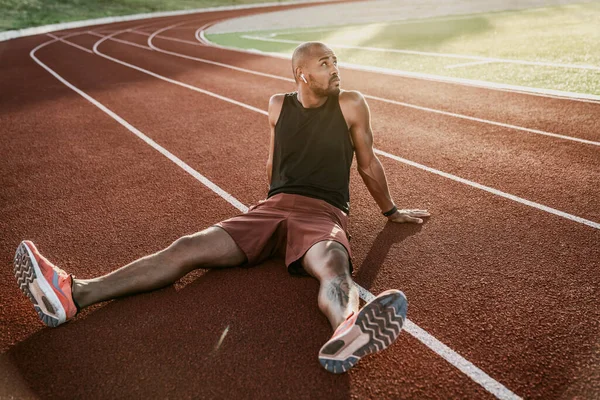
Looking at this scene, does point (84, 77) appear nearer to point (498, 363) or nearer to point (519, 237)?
point (519, 237)

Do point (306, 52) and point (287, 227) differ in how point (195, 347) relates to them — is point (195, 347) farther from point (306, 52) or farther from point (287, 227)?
point (306, 52)

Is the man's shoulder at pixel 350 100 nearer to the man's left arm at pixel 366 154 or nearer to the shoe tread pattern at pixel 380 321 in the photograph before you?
the man's left arm at pixel 366 154

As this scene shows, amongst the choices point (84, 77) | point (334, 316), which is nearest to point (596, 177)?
point (334, 316)

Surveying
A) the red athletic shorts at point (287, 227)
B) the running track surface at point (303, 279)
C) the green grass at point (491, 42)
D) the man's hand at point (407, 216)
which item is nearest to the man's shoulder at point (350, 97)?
the red athletic shorts at point (287, 227)

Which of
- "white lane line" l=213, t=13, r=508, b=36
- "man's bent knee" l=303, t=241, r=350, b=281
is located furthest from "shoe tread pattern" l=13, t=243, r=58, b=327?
"white lane line" l=213, t=13, r=508, b=36

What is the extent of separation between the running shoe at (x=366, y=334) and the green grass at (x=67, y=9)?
110ft

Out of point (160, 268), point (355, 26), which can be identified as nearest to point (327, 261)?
point (160, 268)

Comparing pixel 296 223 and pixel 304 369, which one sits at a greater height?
pixel 296 223

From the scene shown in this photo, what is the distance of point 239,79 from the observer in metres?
12.0

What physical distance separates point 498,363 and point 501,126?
17.3 feet

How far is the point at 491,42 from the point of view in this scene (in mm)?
15656

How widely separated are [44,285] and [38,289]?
0.17ft

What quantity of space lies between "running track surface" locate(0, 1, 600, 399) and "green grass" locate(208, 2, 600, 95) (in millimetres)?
2354

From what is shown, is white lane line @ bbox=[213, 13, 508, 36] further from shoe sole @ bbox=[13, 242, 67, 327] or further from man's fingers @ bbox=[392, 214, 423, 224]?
shoe sole @ bbox=[13, 242, 67, 327]
